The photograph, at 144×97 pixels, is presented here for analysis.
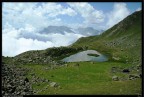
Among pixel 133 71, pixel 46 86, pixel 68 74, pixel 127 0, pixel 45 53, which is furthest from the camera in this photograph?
pixel 45 53

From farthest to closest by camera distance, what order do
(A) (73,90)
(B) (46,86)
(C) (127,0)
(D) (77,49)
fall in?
(D) (77,49)
(B) (46,86)
(A) (73,90)
(C) (127,0)

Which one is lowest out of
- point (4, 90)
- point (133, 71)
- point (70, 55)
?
point (4, 90)

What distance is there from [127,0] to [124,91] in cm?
1836

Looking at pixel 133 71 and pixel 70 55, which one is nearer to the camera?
pixel 133 71

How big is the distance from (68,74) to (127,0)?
1449 inches

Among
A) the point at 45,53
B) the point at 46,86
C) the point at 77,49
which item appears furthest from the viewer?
the point at 77,49

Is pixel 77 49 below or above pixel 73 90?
above

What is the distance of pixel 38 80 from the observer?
52.6 meters

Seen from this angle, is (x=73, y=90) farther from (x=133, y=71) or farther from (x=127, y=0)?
(x=133, y=71)

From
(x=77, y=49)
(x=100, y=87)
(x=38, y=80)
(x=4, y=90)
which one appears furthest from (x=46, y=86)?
(x=77, y=49)

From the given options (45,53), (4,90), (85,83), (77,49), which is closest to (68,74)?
(85,83)

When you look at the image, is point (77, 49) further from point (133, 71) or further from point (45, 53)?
point (133, 71)

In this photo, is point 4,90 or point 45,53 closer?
point 4,90

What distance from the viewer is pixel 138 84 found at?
4578 centimetres
